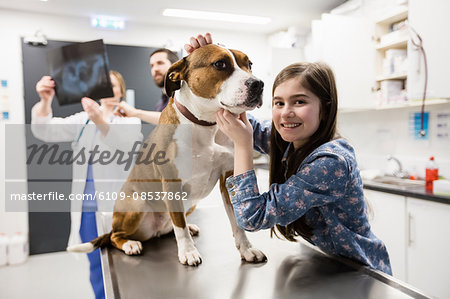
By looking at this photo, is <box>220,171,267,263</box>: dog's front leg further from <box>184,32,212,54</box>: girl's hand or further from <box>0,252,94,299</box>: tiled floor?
<box>0,252,94,299</box>: tiled floor

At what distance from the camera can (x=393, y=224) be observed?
2.22m

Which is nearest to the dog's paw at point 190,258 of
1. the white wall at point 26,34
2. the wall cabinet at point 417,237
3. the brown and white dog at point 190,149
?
the brown and white dog at point 190,149

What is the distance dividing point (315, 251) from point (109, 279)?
0.59 meters

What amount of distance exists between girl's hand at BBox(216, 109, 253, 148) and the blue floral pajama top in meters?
0.08

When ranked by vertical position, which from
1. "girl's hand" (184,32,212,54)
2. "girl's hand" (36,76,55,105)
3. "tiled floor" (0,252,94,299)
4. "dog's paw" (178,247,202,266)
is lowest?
"tiled floor" (0,252,94,299)

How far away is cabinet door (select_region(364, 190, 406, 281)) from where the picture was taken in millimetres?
2166

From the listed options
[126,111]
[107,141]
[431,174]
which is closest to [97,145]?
[107,141]

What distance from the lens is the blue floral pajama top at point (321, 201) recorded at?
0.84m

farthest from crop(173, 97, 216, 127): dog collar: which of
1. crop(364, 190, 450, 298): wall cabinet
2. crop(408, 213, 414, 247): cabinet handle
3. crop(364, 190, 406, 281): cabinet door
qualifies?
crop(408, 213, 414, 247): cabinet handle

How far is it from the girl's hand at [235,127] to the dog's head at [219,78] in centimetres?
2

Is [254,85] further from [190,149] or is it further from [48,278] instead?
[48,278]

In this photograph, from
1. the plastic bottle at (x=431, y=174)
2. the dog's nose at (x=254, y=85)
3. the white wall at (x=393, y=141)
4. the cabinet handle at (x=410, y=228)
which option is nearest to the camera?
the dog's nose at (x=254, y=85)

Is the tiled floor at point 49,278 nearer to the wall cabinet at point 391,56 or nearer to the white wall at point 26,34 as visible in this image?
the white wall at point 26,34

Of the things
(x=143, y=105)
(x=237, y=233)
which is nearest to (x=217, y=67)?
(x=237, y=233)
